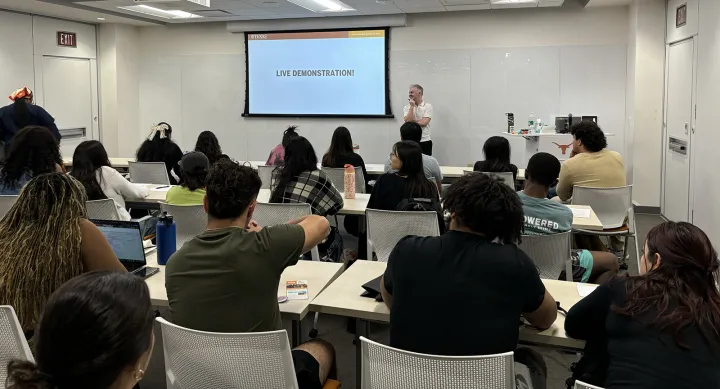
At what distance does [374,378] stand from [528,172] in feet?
6.65

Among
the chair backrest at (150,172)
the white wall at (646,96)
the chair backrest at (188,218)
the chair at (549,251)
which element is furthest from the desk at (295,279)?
the white wall at (646,96)

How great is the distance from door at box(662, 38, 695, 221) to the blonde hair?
19.8 feet

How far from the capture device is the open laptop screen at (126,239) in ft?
9.03

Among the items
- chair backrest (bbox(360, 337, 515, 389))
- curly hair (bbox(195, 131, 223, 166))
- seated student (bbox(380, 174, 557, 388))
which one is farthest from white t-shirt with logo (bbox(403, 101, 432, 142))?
chair backrest (bbox(360, 337, 515, 389))

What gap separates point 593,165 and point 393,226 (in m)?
1.97

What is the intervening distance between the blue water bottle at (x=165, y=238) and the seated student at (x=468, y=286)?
140 cm

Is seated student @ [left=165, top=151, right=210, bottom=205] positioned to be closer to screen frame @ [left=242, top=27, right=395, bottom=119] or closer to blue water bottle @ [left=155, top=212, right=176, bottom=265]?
blue water bottle @ [left=155, top=212, right=176, bottom=265]

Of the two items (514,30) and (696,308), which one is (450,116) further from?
(696,308)

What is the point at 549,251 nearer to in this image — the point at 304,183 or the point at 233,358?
the point at 304,183

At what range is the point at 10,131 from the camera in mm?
6496

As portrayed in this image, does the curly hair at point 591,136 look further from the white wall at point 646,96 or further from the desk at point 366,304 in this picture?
the white wall at point 646,96

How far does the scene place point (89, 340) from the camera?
1102 millimetres

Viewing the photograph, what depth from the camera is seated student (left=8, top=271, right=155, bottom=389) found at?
3.57 ft

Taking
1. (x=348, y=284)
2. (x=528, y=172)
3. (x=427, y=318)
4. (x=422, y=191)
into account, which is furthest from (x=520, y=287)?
(x=422, y=191)
